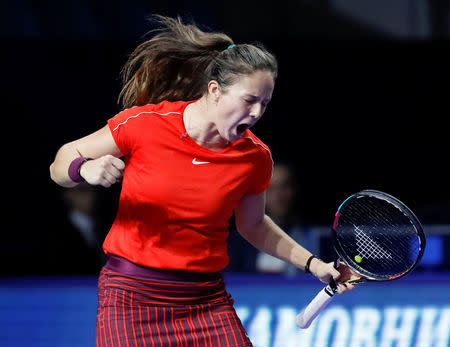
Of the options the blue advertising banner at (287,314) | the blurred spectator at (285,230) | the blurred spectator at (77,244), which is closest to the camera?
the blue advertising banner at (287,314)

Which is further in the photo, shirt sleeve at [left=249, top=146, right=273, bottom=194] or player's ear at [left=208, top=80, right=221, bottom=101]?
shirt sleeve at [left=249, top=146, right=273, bottom=194]

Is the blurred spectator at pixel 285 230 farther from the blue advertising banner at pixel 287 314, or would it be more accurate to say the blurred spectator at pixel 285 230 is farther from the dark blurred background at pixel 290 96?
the dark blurred background at pixel 290 96

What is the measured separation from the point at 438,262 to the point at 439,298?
3.89 ft

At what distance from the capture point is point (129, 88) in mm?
2684

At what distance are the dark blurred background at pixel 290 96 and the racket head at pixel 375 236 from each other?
294cm

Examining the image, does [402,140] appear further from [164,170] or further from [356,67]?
[164,170]

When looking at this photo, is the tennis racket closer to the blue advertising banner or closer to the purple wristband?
the purple wristband

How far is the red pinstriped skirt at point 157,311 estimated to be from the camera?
2.28 metres

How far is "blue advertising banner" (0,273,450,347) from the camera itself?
3633 mm

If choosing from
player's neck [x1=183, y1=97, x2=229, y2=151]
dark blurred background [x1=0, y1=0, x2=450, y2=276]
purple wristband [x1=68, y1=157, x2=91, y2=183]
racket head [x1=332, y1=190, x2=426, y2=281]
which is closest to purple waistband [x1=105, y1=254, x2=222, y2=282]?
purple wristband [x1=68, y1=157, x2=91, y2=183]

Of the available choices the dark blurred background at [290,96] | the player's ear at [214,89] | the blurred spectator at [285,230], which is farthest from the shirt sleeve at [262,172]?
the dark blurred background at [290,96]

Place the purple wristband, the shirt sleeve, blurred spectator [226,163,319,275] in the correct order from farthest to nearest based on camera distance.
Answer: blurred spectator [226,163,319,275] < the shirt sleeve < the purple wristband

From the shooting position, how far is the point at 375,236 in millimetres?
2580

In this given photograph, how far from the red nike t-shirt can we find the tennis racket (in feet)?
1.23
